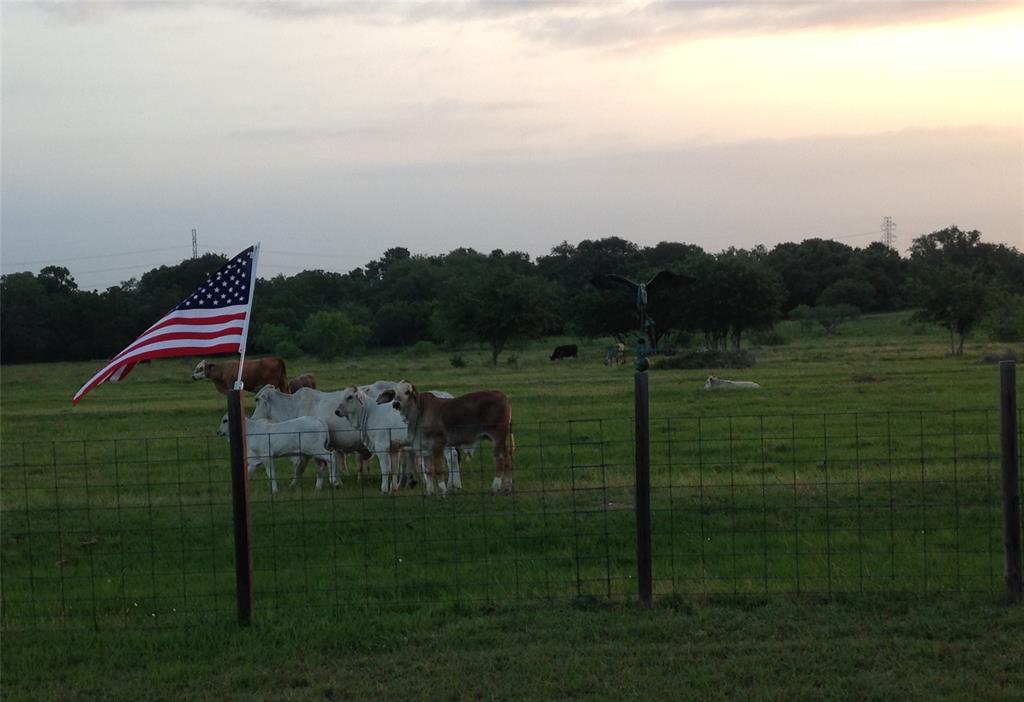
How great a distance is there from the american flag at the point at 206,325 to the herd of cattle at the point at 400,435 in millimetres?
5431

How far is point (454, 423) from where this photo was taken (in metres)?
16.3

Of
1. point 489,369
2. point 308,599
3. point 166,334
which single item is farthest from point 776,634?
point 489,369

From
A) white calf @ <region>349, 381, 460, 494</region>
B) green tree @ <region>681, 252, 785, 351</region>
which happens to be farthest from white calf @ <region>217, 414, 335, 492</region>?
green tree @ <region>681, 252, 785, 351</region>

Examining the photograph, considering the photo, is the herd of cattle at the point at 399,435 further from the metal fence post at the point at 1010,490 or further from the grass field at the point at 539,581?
the metal fence post at the point at 1010,490

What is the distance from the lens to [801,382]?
33.9 m

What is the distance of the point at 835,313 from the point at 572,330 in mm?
25851

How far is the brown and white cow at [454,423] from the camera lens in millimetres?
15984

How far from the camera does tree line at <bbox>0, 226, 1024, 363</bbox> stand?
61031mm

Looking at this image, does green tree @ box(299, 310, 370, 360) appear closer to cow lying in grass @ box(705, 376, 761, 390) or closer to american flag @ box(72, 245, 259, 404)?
cow lying in grass @ box(705, 376, 761, 390)

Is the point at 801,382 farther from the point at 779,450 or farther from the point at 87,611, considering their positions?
the point at 87,611

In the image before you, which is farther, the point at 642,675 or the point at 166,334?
the point at 166,334

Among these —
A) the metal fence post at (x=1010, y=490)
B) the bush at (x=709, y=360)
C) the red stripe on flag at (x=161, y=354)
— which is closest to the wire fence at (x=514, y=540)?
the metal fence post at (x=1010, y=490)

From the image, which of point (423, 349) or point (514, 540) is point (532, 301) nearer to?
point (423, 349)

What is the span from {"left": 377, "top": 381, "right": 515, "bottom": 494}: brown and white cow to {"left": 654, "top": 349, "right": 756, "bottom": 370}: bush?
31.2 metres
